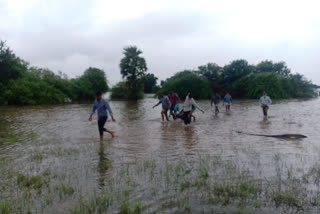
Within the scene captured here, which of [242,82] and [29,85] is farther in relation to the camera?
[242,82]

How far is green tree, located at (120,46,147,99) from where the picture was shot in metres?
57.7

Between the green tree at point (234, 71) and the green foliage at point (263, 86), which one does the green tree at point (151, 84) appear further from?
the green foliage at point (263, 86)

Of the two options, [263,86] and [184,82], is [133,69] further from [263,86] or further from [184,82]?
[263,86]

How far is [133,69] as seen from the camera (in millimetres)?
57688

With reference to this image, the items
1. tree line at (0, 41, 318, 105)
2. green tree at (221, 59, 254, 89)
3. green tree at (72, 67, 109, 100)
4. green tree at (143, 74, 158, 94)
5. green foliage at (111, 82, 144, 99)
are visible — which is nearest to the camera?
tree line at (0, 41, 318, 105)

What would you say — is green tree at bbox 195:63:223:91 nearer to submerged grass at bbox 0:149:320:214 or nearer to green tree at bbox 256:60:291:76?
green tree at bbox 256:60:291:76

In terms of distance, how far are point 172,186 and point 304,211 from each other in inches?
84.5

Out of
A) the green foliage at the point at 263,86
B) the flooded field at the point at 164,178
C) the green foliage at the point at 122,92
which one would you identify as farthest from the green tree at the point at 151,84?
the flooded field at the point at 164,178

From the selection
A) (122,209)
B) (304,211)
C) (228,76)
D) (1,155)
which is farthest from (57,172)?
(228,76)

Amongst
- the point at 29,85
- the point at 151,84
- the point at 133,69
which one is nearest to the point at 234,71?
the point at 133,69

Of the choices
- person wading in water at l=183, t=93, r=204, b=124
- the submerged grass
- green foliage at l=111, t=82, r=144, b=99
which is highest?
green foliage at l=111, t=82, r=144, b=99

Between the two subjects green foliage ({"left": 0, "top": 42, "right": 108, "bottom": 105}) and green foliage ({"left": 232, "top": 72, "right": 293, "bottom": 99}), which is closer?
green foliage ({"left": 0, "top": 42, "right": 108, "bottom": 105})

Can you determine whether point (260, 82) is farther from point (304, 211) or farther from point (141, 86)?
point (304, 211)

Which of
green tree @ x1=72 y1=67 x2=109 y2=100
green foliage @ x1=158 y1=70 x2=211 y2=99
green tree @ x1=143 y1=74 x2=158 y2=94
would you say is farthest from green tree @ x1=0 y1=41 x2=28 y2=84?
green tree @ x1=143 y1=74 x2=158 y2=94
